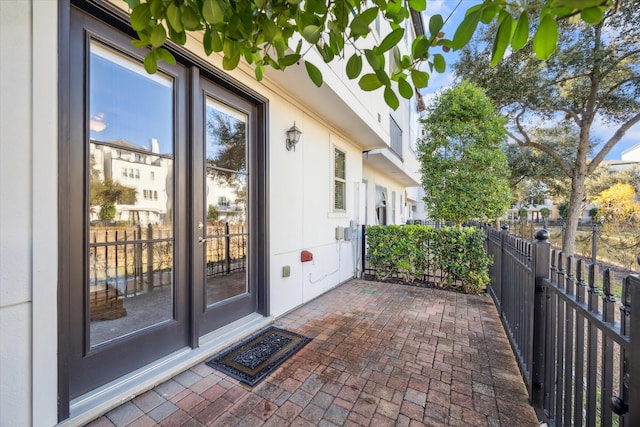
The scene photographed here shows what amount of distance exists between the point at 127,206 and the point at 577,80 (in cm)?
1224

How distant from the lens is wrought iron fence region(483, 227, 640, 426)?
1023 millimetres

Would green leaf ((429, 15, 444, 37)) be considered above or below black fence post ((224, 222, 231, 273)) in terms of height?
above

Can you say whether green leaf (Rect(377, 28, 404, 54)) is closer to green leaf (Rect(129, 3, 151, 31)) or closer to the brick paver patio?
green leaf (Rect(129, 3, 151, 31))

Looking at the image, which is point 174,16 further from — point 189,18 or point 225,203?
point 225,203

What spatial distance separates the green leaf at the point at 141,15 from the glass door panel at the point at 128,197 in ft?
4.33

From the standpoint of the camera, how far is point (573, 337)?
5.24 feet

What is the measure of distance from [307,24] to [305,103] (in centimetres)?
305

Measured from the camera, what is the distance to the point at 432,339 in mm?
2918

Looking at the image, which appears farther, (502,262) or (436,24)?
(502,262)

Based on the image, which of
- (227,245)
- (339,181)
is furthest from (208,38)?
(339,181)

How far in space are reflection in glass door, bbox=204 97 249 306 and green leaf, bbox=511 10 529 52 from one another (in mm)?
2597

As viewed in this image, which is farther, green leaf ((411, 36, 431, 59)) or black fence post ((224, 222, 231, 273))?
black fence post ((224, 222, 231, 273))
